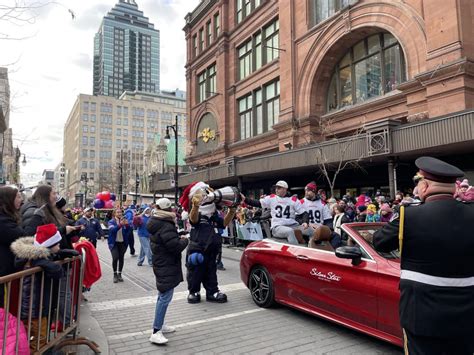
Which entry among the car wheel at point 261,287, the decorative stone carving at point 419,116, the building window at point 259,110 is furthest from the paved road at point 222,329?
the building window at point 259,110

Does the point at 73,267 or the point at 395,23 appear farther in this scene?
the point at 395,23

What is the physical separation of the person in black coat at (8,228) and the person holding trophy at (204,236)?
119 inches

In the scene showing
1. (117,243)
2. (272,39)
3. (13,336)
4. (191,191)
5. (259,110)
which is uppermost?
(272,39)

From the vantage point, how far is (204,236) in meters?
6.71

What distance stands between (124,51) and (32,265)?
667ft

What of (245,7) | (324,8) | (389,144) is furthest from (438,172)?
(245,7)

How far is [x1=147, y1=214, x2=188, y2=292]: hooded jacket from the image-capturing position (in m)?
4.86

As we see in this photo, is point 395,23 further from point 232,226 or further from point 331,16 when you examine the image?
point 232,226

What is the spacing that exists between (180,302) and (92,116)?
135 m

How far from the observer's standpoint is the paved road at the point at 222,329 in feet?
14.8

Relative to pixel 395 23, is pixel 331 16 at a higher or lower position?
higher

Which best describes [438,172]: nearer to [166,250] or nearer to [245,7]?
[166,250]

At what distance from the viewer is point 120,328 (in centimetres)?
535

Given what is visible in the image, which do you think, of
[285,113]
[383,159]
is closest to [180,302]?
[383,159]
